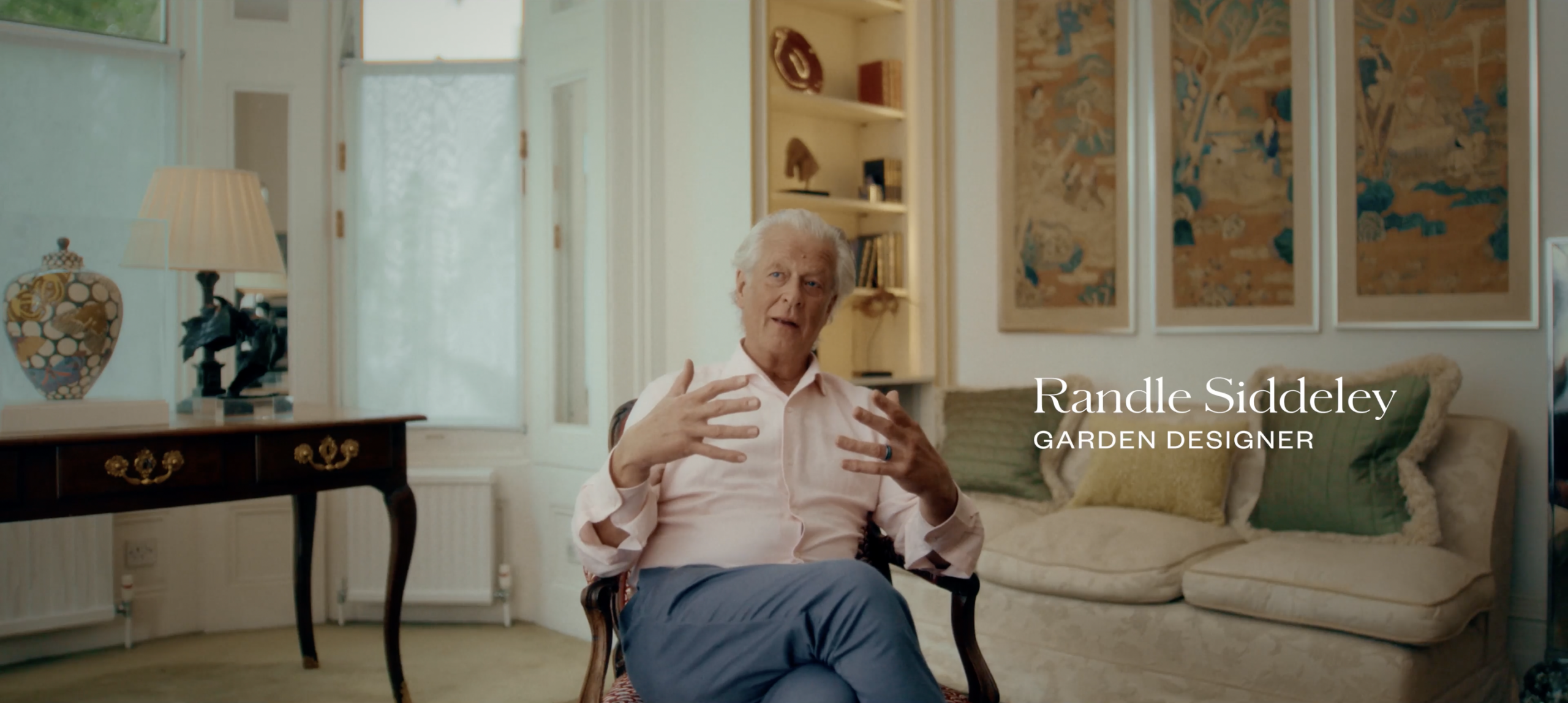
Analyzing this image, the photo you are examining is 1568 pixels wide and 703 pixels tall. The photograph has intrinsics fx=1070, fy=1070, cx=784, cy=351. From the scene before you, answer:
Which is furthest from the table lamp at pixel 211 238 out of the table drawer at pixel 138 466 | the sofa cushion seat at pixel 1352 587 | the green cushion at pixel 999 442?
the sofa cushion seat at pixel 1352 587

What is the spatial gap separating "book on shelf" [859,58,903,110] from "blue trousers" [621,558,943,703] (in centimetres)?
282

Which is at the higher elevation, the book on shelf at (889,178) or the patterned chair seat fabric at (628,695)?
the book on shelf at (889,178)

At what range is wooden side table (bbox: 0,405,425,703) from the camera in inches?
91.8

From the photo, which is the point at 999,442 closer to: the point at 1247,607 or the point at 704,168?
the point at 1247,607

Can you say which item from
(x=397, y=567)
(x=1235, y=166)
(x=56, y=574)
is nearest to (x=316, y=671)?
(x=397, y=567)

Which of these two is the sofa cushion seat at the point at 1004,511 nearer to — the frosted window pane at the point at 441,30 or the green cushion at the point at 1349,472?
the green cushion at the point at 1349,472

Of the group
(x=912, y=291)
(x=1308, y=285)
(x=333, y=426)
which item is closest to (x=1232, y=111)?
(x=1308, y=285)

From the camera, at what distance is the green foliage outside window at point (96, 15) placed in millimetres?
3662

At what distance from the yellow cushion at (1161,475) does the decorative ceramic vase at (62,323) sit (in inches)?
108

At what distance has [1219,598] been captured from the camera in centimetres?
271

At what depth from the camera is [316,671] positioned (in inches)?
139

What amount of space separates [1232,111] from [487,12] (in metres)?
2.83

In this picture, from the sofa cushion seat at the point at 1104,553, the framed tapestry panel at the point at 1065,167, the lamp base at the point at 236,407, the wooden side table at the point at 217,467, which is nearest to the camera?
the wooden side table at the point at 217,467

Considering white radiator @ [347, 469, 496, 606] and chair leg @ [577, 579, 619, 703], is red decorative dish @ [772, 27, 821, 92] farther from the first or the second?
chair leg @ [577, 579, 619, 703]
